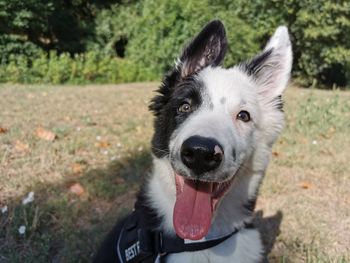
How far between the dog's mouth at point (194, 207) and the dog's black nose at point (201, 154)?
0.69 feet

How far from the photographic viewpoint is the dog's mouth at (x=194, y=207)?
2643 millimetres

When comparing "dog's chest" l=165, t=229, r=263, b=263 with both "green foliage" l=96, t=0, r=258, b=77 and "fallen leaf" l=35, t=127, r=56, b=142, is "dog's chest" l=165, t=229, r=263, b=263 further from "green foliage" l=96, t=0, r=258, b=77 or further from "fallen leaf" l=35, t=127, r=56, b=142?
"green foliage" l=96, t=0, r=258, b=77

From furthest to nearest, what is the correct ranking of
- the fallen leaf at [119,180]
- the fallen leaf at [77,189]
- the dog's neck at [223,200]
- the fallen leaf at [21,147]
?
the fallen leaf at [21,147] → the fallen leaf at [119,180] → the fallen leaf at [77,189] → the dog's neck at [223,200]

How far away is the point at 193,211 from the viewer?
267 centimetres

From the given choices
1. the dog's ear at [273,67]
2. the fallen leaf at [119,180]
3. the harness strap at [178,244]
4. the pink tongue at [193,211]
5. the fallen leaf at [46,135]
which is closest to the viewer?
the pink tongue at [193,211]

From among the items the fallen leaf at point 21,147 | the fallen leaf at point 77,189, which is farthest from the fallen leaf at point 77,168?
the fallen leaf at point 21,147

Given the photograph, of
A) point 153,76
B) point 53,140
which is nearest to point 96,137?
point 53,140

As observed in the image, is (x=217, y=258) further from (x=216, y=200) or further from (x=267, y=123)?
(x=267, y=123)

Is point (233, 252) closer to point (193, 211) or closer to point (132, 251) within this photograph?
point (193, 211)

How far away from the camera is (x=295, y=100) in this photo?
31.4 ft

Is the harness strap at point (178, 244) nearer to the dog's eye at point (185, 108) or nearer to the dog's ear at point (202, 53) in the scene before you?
the dog's eye at point (185, 108)

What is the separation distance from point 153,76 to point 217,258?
571 inches

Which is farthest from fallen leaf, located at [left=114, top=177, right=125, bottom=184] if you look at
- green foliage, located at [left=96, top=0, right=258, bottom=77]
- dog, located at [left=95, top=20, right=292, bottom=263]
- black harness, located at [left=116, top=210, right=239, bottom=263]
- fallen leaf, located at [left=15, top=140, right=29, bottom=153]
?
green foliage, located at [left=96, top=0, right=258, bottom=77]

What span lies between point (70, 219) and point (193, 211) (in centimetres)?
188
